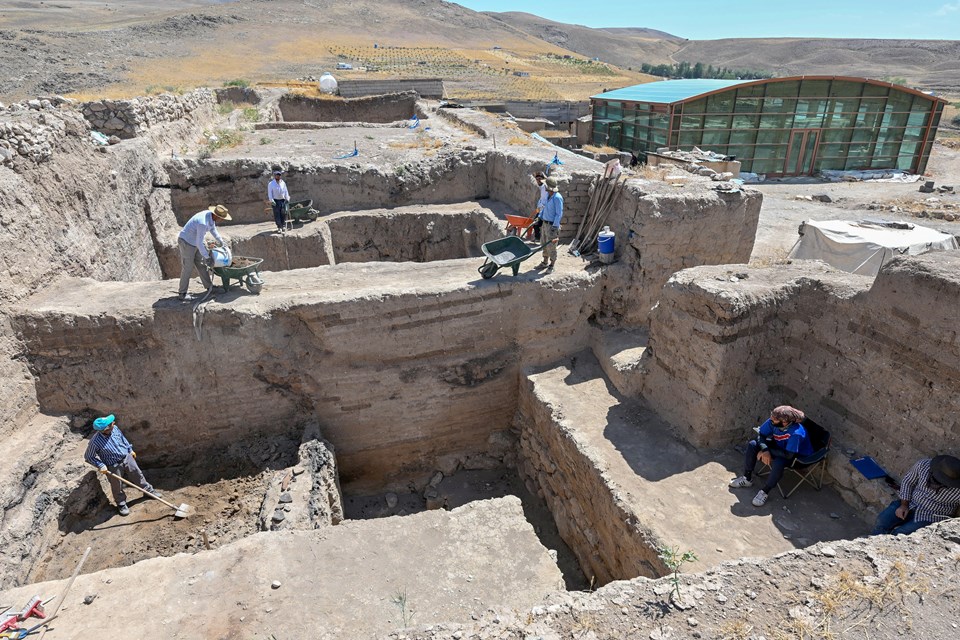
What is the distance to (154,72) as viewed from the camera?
3481 cm

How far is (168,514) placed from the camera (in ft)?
19.2

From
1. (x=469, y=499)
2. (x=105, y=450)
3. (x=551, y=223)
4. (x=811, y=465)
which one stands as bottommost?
(x=469, y=499)

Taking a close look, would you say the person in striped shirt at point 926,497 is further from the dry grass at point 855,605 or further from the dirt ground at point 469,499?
the dirt ground at point 469,499

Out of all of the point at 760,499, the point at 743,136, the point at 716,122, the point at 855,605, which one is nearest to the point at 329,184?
the point at 760,499

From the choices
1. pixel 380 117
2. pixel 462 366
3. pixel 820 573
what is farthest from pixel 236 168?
pixel 380 117

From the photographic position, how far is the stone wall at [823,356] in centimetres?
473

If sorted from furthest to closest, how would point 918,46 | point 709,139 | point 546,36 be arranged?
point 546,36
point 918,46
point 709,139

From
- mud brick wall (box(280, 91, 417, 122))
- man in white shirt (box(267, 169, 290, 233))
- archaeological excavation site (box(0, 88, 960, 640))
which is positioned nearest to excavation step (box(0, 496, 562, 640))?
archaeological excavation site (box(0, 88, 960, 640))

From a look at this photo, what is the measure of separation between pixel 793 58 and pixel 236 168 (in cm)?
11649

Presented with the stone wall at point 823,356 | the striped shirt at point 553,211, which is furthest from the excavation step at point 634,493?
the striped shirt at point 553,211

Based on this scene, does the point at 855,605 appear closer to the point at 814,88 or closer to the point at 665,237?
the point at 665,237

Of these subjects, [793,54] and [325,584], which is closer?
[325,584]

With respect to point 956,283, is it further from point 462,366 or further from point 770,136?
point 770,136

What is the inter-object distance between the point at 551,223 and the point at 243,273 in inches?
159
